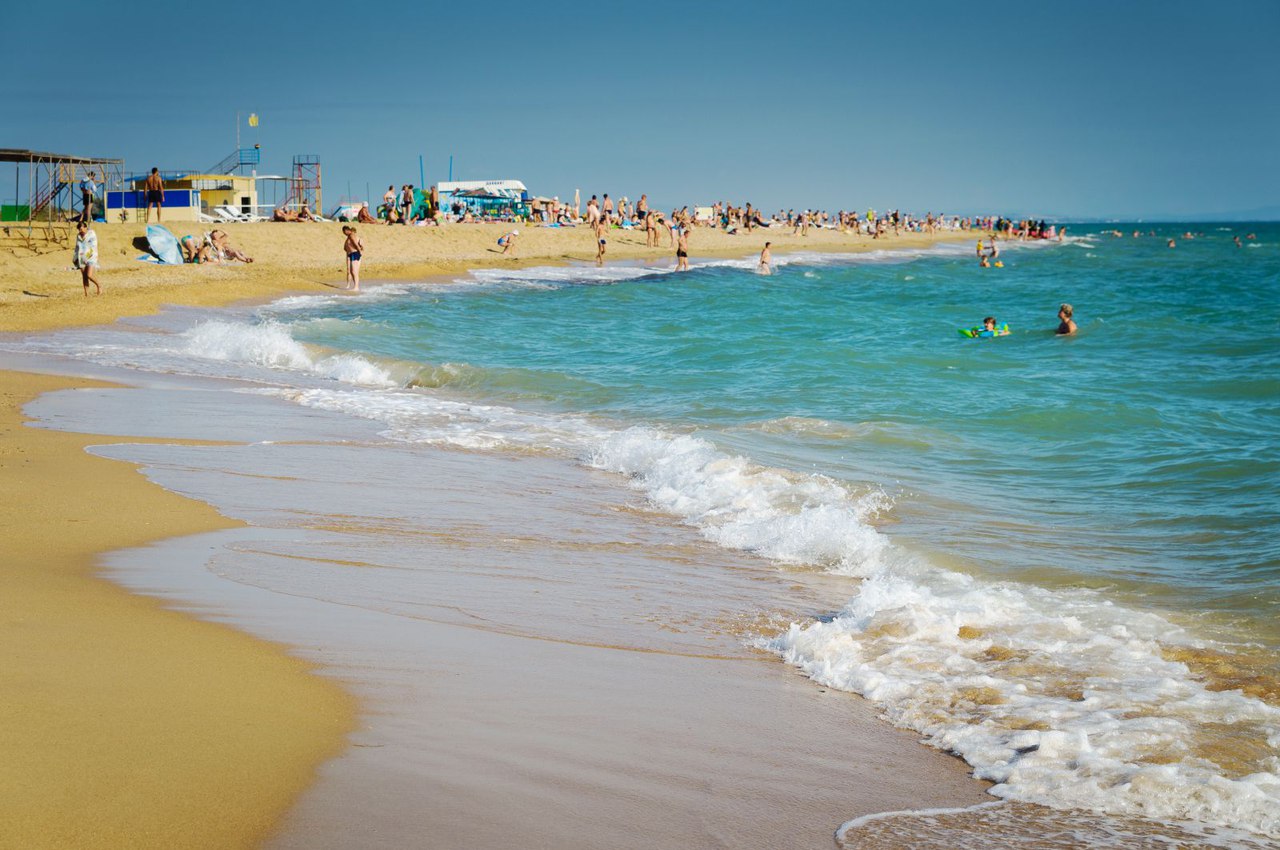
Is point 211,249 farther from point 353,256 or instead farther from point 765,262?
point 765,262

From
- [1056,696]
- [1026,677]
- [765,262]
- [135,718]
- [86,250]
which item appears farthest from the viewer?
[765,262]

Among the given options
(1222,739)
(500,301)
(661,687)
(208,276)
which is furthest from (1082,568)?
(208,276)

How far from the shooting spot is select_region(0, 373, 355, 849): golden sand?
2621 millimetres

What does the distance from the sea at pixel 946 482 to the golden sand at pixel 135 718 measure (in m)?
1.27

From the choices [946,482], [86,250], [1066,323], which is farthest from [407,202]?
[946,482]

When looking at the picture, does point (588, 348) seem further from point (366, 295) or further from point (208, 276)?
point (208, 276)

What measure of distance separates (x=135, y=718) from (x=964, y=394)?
11959mm

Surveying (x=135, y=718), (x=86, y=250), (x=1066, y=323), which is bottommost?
(x=135, y=718)

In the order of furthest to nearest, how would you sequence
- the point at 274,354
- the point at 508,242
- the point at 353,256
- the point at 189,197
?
1. the point at 508,242
2. the point at 189,197
3. the point at 353,256
4. the point at 274,354

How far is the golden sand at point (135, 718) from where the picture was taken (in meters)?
2.62

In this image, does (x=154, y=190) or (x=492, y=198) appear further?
(x=492, y=198)

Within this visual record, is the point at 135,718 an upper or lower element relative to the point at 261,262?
lower

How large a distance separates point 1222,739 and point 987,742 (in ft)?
2.71

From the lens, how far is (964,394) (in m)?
13.7
